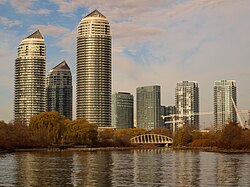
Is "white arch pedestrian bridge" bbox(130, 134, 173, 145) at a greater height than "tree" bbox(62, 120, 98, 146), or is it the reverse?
"tree" bbox(62, 120, 98, 146)

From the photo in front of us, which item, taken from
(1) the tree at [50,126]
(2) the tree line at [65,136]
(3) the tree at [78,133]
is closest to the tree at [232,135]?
(2) the tree line at [65,136]

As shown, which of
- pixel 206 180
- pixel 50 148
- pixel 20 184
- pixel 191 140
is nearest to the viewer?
pixel 20 184

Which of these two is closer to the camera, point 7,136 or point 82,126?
point 7,136

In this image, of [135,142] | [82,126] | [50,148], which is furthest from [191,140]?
[50,148]

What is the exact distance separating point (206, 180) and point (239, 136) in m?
82.4

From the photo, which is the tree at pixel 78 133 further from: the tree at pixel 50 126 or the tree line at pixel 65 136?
the tree at pixel 50 126

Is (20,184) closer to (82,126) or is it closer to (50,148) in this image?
(50,148)

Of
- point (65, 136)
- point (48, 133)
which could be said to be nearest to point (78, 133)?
point (65, 136)

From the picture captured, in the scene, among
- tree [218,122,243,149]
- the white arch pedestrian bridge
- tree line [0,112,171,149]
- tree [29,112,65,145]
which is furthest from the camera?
the white arch pedestrian bridge

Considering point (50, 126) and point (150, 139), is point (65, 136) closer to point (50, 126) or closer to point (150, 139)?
point (50, 126)

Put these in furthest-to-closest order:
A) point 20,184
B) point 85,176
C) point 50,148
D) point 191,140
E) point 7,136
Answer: point 191,140
point 50,148
point 7,136
point 85,176
point 20,184

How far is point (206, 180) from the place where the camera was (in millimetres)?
41125

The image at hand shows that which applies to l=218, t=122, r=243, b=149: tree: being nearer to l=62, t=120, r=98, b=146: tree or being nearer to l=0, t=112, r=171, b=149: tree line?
l=62, t=120, r=98, b=146: tree

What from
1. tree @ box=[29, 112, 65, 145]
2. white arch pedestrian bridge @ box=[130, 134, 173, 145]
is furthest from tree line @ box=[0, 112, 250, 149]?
white arch pedestrian bridge @ box=[130, 134, 173, 145]
